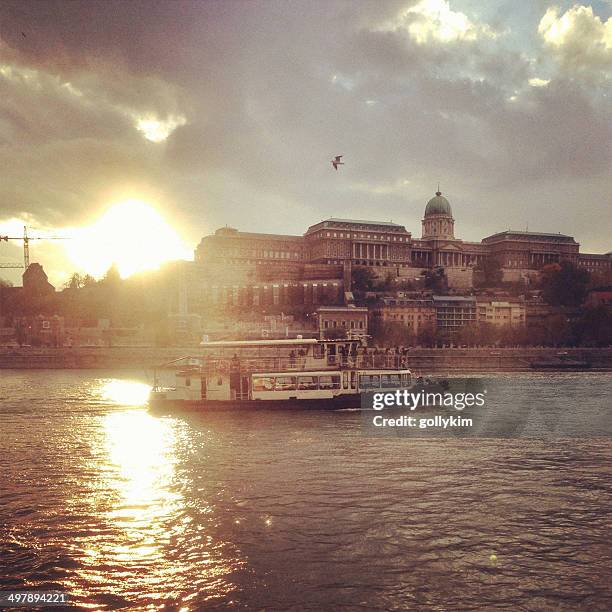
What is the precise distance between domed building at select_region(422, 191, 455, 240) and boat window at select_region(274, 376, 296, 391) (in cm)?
13873

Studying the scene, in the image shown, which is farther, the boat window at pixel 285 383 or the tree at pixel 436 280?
the tree at pixel 436 280

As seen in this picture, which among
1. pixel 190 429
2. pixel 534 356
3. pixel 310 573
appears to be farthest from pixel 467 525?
pixel 534 356

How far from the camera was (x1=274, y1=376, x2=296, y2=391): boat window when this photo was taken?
40.1 m

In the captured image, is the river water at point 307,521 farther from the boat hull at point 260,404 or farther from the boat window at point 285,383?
the boat window at point 285,383

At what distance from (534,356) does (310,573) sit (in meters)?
85.2

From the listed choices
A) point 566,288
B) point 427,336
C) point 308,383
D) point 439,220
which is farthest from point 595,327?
point 308,383

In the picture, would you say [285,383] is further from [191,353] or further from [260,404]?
[191,353]

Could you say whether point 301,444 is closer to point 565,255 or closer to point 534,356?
point 534,356

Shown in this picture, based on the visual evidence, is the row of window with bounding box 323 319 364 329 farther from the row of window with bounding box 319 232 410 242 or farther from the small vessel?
the row of window with bounding box 319 232 410 242

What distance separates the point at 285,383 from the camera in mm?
40938

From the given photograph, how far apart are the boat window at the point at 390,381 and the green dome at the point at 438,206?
139935 millimetres

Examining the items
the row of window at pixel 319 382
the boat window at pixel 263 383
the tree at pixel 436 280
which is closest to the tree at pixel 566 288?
the tree at pixel 436 280

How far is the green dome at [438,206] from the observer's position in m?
176

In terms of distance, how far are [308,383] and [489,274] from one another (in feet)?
427
